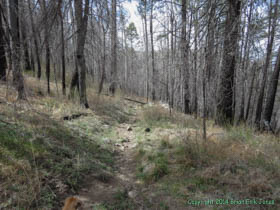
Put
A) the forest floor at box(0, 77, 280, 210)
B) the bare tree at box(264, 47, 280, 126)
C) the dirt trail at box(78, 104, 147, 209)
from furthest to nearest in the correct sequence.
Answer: the bare tree at box(264, 47, 280, 126)
the dirt trail at box(78, 104, 147, 209)
the forest floor at box(0, 77, 280, 210)

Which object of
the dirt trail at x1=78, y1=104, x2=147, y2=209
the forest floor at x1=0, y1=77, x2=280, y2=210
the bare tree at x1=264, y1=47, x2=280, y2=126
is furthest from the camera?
the bare tree at x1=264, y1=47, x2=280, y2=126

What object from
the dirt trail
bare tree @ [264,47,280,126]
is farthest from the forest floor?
bare tree @ [264,47,280,126]

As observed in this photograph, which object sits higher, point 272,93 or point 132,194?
point 272,93

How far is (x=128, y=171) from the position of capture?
283cm

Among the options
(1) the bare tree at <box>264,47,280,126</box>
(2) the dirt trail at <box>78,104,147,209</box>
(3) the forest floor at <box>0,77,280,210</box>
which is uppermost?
(1) the bare tree at <box>264,47,280,126</box>

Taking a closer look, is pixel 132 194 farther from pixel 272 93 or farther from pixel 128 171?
pixel 272 93

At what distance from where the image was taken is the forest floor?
1.72 meters

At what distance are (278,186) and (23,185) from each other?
3.25 meters

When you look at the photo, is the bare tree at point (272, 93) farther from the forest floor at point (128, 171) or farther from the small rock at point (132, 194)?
the small rock at point (132, 194)

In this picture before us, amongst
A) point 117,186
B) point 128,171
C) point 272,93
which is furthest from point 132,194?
point 272,93

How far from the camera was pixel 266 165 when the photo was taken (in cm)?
232

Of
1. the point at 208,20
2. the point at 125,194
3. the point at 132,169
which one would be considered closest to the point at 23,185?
the point at 125,194

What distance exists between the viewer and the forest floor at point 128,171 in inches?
67.6

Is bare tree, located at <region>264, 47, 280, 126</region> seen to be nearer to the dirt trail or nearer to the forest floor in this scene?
the forest floor
